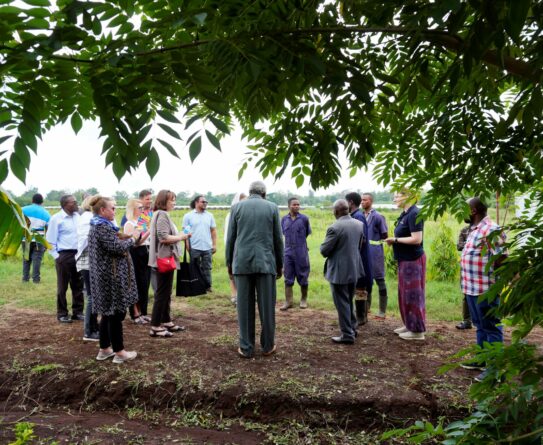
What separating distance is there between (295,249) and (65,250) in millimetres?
3631

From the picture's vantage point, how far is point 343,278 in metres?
5.57

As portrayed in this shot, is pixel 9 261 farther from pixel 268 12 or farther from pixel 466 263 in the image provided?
pixel 268 12

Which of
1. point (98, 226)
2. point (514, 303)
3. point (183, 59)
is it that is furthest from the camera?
point (98, 226)

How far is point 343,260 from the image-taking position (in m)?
5.63

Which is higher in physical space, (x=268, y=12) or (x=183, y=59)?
(x=268, y=12)

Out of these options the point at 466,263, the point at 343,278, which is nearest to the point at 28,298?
the point at 343,278

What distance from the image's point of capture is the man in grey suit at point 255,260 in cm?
509

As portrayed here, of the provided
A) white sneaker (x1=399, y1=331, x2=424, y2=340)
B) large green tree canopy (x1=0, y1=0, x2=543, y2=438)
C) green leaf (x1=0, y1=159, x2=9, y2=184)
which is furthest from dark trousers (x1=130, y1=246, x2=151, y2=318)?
green leaf (x1=0, y1=159, x2=9, y2=184)

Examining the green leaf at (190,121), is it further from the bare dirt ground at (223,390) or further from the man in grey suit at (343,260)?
the man in grey suit at (343,260)

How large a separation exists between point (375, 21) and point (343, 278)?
4041 millimetres

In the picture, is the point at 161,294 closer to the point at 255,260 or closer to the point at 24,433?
the point at 255,260

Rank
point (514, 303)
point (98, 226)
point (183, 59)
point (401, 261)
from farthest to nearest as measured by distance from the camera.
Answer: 1. point (401, 261)
2. point (98, 226)
3. point (514, 303)
4. point (183, 59)

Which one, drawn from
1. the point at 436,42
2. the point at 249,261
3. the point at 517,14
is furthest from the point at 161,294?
the point at 517,14

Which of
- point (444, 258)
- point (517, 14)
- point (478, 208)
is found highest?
point (517, 14)
